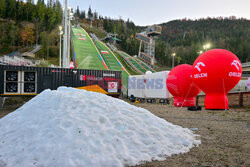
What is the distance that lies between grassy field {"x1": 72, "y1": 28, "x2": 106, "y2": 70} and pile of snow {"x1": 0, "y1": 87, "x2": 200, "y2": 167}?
1362 inches

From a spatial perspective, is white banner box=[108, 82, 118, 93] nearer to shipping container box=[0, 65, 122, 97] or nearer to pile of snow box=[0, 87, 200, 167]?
shipping container box=[0, 65, 122, 97]

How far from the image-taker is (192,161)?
4.18 metres

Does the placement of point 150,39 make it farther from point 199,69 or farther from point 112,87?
point 199,69

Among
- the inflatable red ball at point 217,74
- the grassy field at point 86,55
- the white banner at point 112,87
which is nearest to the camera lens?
the inflatable red ball at point 217,74

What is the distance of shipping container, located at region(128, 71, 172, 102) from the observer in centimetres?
1772

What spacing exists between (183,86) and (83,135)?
10987mm

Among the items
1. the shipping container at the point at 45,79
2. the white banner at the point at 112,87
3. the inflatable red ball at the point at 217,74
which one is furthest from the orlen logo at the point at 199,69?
the shipping container at the point at 45,79

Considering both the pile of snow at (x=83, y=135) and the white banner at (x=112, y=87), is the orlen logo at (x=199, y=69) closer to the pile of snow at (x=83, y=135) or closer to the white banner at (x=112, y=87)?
the pile of snow at (x=83, y=135)

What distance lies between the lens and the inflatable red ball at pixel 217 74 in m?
11.3

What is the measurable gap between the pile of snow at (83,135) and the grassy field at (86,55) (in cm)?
3459

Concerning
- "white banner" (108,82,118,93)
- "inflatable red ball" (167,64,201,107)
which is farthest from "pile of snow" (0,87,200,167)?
"white banner" (108,82,118,93)

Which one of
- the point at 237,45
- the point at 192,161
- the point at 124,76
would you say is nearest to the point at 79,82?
the point at 192,161

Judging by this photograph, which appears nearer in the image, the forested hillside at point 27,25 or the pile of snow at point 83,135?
the pile of snow at point 83,135

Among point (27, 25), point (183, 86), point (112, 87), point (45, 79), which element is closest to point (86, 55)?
point (112, 87)
